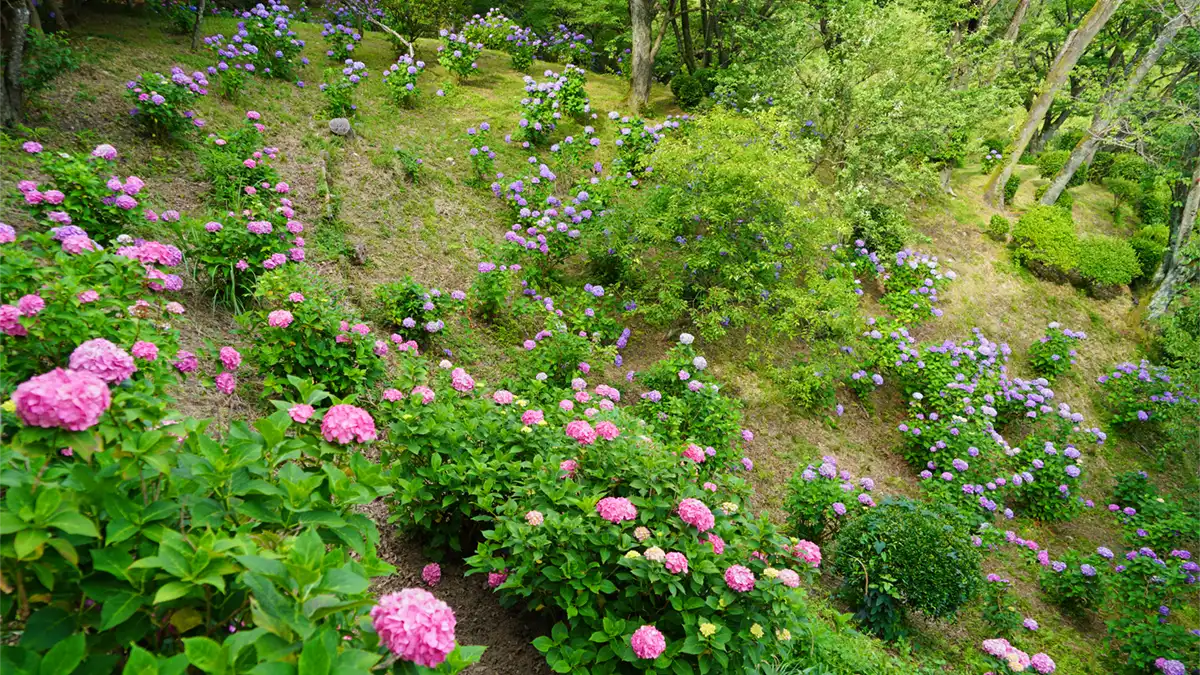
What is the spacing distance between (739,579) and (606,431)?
922 millimetres

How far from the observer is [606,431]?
2.77 meters

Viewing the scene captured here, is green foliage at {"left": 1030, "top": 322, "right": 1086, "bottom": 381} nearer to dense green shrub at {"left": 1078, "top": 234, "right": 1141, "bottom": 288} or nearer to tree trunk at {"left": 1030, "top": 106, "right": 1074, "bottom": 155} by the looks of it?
dense green shrub at {"left": 1078, "top": 234, "right": 1141, "bottom": 288}

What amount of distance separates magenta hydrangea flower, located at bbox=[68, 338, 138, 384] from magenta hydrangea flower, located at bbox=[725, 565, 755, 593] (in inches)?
88.1

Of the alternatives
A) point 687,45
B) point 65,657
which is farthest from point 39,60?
point 687,45

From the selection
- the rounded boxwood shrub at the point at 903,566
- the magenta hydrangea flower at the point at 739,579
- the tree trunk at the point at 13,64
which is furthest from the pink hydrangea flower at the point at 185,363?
the rounded boxwood shrub at the point at 903,566

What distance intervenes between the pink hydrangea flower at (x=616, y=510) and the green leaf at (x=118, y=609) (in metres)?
1.61

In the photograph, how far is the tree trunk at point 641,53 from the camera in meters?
9.45

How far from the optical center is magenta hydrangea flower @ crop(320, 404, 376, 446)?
170 cm

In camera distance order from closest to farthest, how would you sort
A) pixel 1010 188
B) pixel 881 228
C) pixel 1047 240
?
pixel 881 228
pixel 1047 240
pixel 1010 188

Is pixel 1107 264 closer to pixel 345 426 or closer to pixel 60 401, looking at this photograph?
pixel 345 426

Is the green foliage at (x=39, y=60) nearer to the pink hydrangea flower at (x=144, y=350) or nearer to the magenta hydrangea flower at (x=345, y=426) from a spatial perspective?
the pink hydrangea flower at (x=144, y=350)

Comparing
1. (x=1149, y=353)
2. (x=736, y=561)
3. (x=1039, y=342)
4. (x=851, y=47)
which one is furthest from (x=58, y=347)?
(x=1149, y=353)

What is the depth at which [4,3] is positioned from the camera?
4875 mm

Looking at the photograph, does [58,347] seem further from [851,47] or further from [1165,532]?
[851,47]
